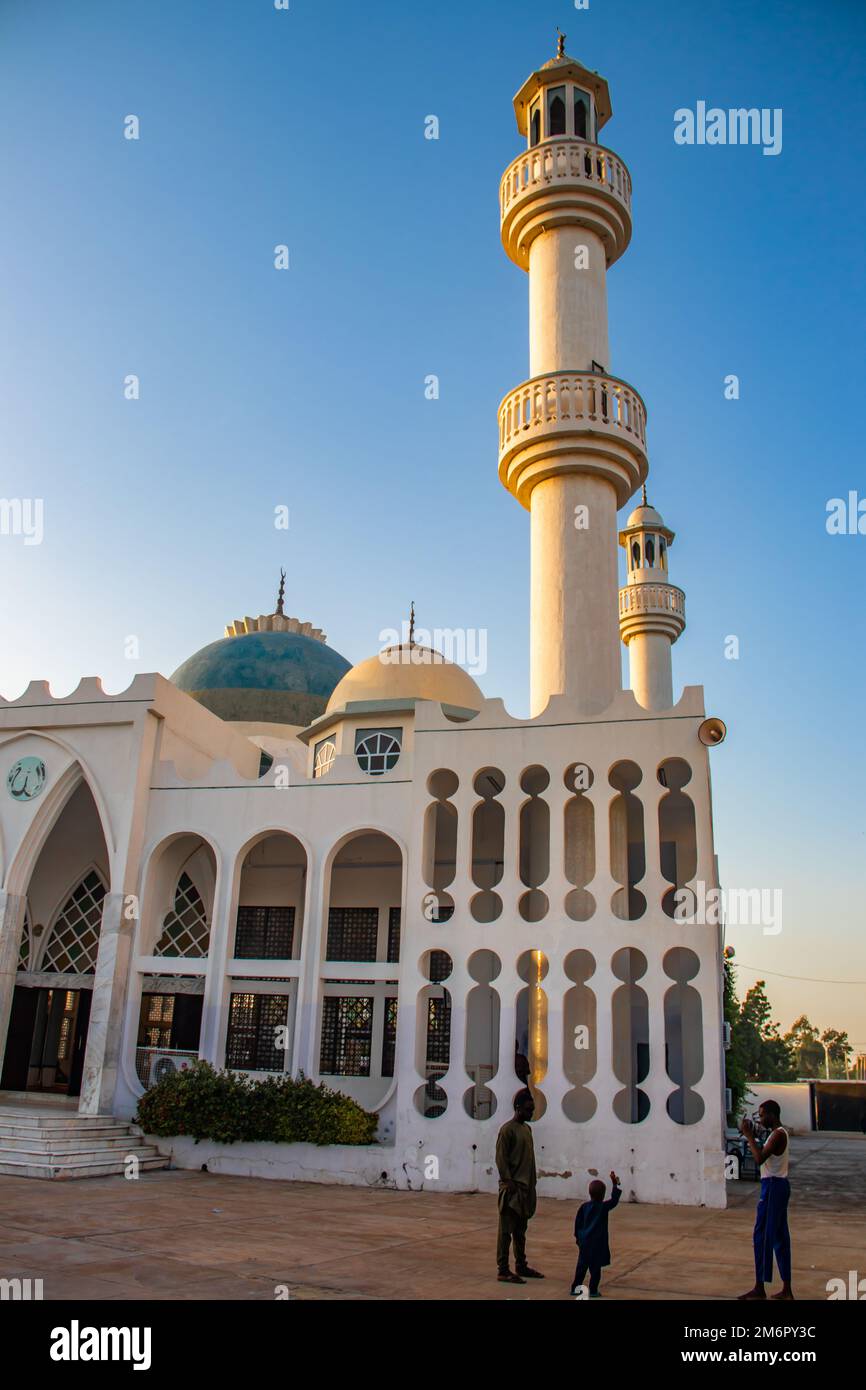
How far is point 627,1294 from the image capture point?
783 centimetres

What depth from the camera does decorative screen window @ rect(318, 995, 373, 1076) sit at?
18.5m

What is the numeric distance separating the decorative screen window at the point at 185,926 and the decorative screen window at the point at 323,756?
11.0 feet

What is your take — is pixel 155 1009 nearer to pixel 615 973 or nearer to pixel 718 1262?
pixel 615 973

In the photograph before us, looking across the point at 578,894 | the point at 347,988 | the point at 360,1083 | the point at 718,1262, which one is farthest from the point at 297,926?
the point at 718,1262

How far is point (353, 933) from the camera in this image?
19484 mm

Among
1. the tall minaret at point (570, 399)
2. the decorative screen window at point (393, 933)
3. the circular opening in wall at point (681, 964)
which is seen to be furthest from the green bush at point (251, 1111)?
the tall minaret at point (570, 399)

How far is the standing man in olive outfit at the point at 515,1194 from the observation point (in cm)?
817

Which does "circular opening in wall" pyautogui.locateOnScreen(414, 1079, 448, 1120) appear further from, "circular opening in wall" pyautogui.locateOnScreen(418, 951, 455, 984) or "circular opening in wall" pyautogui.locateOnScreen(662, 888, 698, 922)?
"circular opening in wall" pyautogui.locateOnScreen(662, 888, 698, 922)

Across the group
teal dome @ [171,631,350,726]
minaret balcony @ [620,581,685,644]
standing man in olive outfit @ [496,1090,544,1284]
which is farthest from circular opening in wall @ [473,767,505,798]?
minaret balcony @ [620,581,685,644]

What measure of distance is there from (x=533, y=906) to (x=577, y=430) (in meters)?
8.21

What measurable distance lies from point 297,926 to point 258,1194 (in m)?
6.68

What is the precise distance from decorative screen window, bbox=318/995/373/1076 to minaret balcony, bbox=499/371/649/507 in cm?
997

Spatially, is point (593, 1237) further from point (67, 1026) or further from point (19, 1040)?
point (67, 1026)
